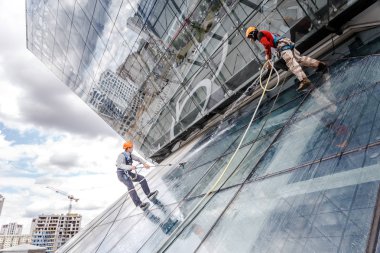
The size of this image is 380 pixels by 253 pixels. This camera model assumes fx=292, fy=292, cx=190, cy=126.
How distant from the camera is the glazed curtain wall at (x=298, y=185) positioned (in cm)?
266

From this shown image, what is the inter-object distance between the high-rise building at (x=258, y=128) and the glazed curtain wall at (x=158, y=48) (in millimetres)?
61

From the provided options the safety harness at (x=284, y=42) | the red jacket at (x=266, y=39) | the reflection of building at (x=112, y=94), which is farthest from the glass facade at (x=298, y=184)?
the reflection of building at (x=112, y=94)

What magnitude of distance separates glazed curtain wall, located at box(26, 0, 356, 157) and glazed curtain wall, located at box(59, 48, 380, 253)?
2716mm

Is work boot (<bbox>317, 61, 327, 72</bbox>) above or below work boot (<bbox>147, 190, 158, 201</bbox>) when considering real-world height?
above

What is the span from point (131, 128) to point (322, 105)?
2029 cm

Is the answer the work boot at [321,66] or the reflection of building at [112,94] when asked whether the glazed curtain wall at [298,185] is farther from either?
the reflection of building at [112,94]

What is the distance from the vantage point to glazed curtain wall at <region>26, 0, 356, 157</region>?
948 centimetres

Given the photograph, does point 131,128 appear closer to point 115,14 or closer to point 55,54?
point 115,14

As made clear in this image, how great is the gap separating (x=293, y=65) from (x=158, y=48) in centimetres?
961

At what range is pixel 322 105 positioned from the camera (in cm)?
500

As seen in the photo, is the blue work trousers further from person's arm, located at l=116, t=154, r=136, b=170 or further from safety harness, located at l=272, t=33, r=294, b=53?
safety harness, located at l=272, t=33, r=294, b=53

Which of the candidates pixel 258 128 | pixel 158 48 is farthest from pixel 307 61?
pixel 158 48

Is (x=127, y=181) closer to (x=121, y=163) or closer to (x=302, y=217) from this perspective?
(x=121, y=163)

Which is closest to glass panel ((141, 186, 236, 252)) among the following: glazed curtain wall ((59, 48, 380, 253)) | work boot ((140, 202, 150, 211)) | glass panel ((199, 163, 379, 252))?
glazed curtain wall ((59, 48, 380, 253))
